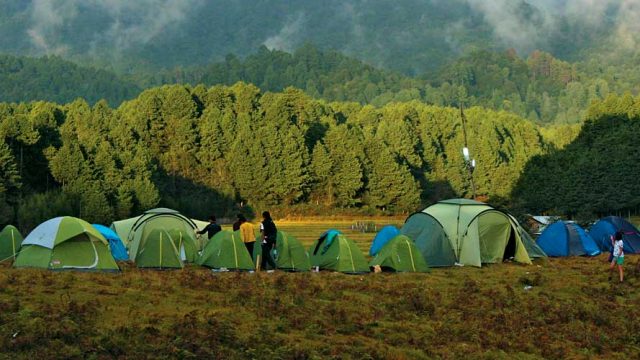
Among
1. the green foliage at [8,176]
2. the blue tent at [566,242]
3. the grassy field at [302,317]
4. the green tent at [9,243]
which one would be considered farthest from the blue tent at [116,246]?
the green foliage at [8,176]

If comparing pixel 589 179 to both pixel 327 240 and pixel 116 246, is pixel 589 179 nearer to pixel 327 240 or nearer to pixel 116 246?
pixel 327 240

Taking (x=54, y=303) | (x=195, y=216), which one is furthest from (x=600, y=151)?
(x=54, y=303)

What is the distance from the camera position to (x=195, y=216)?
86.3 m

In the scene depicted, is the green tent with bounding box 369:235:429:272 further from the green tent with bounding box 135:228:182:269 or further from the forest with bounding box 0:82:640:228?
the forest with bounding box 0:82:640:228

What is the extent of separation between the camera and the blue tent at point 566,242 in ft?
111

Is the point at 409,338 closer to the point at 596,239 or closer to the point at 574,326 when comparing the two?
the point at 574,326

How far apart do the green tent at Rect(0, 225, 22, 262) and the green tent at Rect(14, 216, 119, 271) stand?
4363mm

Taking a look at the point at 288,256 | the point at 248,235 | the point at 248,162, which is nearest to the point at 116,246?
the point at 248,235

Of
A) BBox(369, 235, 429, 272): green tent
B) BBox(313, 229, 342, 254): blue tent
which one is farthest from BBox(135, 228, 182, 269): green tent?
BBox(369, 235, 429, 272): green tent

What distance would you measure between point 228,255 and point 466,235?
9305 mm

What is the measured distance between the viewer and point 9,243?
90.9 ft

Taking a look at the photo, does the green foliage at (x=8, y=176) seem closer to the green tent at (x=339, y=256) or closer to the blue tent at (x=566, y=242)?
the green tent at (x=339, y=256)

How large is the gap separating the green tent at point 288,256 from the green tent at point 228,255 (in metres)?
0.48

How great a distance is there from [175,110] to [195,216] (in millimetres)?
24823
